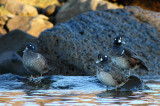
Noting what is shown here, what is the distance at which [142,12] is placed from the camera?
1723 centimetres

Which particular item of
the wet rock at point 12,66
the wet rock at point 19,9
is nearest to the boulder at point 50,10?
the wet rock at point 19,9

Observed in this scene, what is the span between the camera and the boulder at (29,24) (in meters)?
24.1

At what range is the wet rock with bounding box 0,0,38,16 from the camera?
1075 inches

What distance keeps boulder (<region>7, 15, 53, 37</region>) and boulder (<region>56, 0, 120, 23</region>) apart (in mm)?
1714

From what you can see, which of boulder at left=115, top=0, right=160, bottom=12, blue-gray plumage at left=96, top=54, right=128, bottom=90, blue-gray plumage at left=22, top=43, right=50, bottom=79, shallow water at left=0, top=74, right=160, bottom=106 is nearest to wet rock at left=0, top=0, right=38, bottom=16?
boulder at left=115, top=0, right=160, bottom=12

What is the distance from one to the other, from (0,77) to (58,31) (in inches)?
147

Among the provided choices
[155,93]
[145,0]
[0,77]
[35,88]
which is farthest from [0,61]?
[145,0]

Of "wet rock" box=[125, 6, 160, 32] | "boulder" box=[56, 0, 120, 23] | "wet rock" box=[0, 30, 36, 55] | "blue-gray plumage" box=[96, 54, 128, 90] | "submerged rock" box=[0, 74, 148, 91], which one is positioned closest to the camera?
"blue-gray plumage" box=[96, 54, 128, 90]

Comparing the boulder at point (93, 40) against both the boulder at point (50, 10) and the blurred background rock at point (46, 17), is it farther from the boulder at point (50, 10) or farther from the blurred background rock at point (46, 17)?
the boulder at point (50, 10)

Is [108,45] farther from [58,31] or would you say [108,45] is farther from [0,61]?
[0,61]

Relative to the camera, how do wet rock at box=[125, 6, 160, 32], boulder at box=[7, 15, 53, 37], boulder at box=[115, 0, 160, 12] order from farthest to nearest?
boulder at box=[115, 0, 160, 12] → boulder at box=[7, 15, 53, 37] → wet rock at box=[125, 6, 160, 32]

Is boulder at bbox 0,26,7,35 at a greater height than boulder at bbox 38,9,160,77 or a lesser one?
greater

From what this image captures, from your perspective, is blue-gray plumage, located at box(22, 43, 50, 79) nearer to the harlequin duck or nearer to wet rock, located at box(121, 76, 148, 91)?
the harlequin duck

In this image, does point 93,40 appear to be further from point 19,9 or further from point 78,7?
point 19,9
